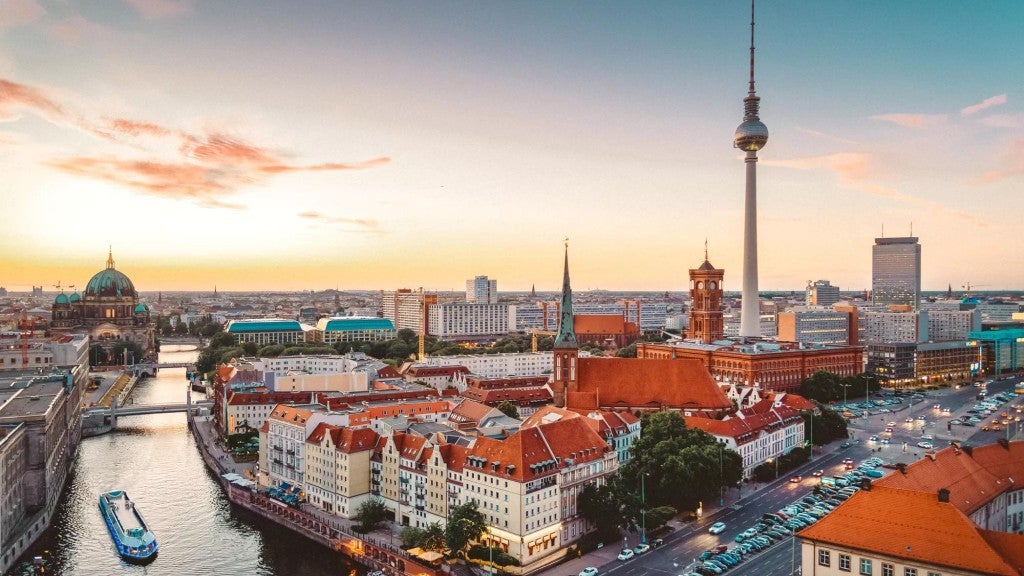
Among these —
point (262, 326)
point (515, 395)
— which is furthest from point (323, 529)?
point (262, 326)

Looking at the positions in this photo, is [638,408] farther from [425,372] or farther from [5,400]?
[5,400]

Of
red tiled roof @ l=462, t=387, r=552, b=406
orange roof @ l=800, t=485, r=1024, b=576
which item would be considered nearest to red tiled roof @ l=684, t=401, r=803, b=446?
red tiled roof @ l=462, t=387, r=552, b=406

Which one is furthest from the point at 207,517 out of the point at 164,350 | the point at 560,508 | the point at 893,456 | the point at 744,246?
the point at 164,350

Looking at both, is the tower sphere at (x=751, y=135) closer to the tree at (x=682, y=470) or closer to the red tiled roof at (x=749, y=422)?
→ the red tiled roof at (x=749, y=422)

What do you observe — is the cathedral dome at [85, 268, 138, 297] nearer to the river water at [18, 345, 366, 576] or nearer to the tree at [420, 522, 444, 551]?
the river water at [18, 345, 366, 576]

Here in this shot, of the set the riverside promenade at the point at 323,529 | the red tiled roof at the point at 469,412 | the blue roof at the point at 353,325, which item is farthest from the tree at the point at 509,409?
the blue roof at the point at 353,325

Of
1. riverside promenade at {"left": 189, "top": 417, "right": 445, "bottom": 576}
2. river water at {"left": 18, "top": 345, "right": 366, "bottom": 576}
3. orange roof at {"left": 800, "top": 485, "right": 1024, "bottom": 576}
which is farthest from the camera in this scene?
river water at {"left": 18, "top": 345, "right": 366, "bottom": 576}
